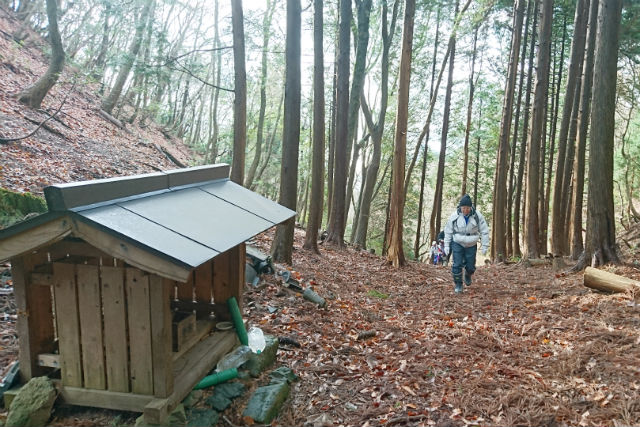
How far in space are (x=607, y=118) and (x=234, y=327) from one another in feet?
26.2

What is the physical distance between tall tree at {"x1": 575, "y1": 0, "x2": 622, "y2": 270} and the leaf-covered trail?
2.85 ft

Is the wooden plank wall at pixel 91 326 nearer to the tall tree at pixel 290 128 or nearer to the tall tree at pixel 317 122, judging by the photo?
the tall tree at pixel 290 128

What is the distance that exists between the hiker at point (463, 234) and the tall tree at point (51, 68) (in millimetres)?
11257

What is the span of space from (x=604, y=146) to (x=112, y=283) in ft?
29.2

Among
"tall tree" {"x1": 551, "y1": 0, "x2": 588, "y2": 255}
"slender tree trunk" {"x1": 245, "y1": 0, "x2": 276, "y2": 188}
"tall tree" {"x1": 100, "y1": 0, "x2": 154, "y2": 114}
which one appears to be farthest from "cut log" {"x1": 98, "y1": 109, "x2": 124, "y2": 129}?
"tall tree" {"x1": 551, "y1": 0, "x2": 588, "y2": 255}

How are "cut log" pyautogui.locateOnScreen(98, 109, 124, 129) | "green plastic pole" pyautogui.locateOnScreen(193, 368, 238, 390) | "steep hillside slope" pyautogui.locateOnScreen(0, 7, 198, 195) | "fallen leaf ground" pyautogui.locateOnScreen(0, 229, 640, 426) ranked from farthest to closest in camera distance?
"cut log" pyautogui.locateOnScreen(98, 109, 124, 129), "steep hillside slope" pyautogui.locateOnScreen(0, 7, 198, 195), "green plastic pole" pyautogui.locateOnScreen(193, 368, 238, 390), "fallen leaf ground" pyautogui.locateOnScreen(0, 229, 640, 426)

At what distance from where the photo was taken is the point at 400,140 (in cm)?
1206

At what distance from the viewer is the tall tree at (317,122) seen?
11.1m

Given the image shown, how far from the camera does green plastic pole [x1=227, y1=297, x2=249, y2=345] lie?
5223mm

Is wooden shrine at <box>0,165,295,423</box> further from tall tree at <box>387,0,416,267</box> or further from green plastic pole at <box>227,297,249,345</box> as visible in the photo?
tall tree at <box>387,0,416,267</box>

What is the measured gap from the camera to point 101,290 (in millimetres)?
3650

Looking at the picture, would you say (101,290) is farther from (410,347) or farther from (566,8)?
(566,8)

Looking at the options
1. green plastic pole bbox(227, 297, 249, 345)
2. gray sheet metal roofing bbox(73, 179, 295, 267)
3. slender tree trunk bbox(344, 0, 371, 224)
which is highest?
slender tree trunk bbox(344, 0, 371, 224)

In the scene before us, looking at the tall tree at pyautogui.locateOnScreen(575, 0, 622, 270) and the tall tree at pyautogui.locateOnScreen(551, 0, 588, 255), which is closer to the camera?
the tall tree at pyautogui.locateOnScreen(575, 0, 622, 270)
